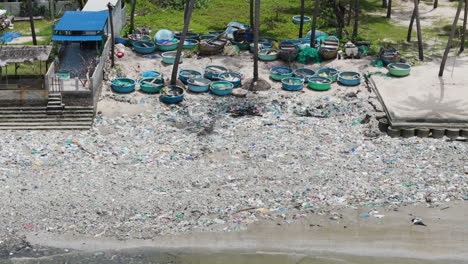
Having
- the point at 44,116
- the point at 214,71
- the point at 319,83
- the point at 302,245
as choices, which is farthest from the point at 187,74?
the point at 302,245

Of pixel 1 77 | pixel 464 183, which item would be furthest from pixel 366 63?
pixel 1 77

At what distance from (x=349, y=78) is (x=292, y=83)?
293 centimetres

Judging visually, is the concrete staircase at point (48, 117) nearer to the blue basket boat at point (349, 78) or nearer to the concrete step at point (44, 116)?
the concrete step at point (44, 116)

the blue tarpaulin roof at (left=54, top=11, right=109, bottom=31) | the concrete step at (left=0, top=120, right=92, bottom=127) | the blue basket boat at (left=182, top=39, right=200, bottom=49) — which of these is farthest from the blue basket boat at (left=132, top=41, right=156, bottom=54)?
the concrete step at (left=0, top=120, right=92, bottom=127)

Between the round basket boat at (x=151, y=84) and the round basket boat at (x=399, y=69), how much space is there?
11.0 metres

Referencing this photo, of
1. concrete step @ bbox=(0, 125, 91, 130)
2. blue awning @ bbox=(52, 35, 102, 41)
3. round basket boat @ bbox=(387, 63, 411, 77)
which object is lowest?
concrete step @ bbox=(0, 125, 91, 130)

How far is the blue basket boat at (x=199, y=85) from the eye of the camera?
2967cm

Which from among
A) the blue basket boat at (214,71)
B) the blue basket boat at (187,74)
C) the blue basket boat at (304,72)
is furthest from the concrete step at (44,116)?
the blue basket boat at (304,72)

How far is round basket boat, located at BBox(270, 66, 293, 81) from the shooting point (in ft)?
102

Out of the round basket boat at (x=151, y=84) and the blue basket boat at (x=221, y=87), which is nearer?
the round basket boat at (x=151, y=84)

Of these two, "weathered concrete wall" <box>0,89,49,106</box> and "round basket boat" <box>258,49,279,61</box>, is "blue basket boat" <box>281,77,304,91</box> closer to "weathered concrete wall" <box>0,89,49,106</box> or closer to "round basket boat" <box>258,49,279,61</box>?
"round basket boat" <box>258,49,279,61</box>

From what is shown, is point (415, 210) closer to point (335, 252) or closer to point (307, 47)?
point (335, 252)

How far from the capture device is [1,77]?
2791cm

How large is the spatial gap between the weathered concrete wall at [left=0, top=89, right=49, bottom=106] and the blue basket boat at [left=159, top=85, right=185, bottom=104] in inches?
199
